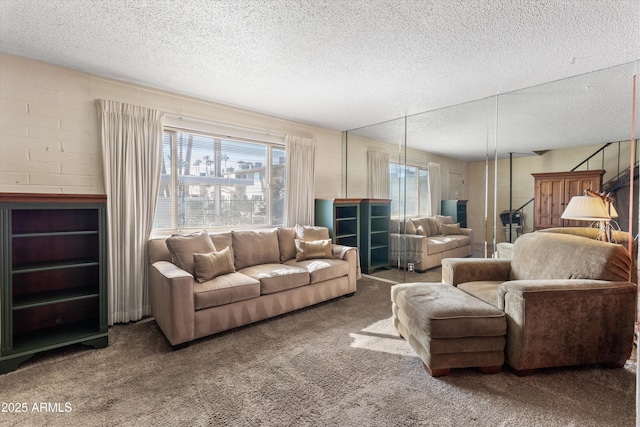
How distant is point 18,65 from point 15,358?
2343 millimetres

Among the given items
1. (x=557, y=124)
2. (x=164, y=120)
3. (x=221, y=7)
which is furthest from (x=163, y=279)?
(x=557, y=124)

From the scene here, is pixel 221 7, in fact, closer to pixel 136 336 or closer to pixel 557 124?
pixel 136 336

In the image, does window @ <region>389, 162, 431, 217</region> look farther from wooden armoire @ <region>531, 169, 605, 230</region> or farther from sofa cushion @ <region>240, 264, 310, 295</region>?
sofa cushion @ <region>240, 264, 310, 295</region>

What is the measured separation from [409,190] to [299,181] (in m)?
1.66

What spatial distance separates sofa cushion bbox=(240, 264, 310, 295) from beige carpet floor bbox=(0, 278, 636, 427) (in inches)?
20.5

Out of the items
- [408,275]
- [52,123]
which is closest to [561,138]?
[408,275]

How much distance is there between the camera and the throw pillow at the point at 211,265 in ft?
9.30

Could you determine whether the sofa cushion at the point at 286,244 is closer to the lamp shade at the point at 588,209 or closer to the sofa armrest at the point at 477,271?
the sofa armrest at the point at 477,271

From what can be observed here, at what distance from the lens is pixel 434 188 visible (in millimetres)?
4145

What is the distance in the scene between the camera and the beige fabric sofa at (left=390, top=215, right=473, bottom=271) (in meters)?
3.86

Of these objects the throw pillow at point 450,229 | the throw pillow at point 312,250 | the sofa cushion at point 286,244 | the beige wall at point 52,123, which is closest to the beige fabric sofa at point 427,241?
the throw pillow at point 450,229

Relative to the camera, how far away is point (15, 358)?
215 centimetres

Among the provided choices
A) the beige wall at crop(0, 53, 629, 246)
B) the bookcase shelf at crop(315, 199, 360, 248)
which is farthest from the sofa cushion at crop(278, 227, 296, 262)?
the beige wall at crop(0, 53, 629, 246)

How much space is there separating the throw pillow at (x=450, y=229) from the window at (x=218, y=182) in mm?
2306
